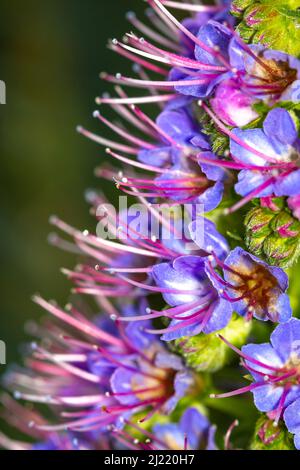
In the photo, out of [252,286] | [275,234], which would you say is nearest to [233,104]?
[275,234]

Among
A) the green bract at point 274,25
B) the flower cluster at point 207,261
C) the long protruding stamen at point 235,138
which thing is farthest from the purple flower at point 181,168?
the green bract at point 274,25

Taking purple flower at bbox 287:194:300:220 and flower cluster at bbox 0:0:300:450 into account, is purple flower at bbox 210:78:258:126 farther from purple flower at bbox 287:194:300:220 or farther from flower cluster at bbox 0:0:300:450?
purple flower at bbox 287:194:300:220

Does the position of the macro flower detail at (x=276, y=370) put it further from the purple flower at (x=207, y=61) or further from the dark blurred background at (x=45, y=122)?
the dark blurred background at (x=45, y=122)

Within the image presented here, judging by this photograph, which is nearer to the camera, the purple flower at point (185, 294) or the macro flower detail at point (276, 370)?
the macro flower detail at point (276, 370)

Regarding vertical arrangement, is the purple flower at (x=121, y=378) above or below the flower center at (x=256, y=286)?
below

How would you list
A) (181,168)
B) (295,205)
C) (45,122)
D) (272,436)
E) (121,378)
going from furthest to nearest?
(45,122), (121,378), (181,168), (272,436), (295,205)

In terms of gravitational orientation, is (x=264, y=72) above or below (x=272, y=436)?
above

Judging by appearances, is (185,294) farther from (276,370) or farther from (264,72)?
(264,72)
